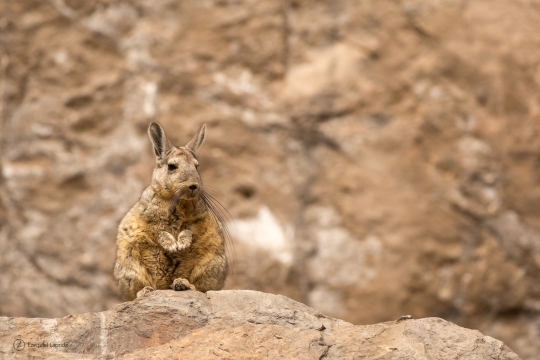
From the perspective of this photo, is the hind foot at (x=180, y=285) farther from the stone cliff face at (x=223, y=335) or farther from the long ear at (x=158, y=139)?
the long ear at (x=158, y=139)

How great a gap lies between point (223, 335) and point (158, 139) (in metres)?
2.50

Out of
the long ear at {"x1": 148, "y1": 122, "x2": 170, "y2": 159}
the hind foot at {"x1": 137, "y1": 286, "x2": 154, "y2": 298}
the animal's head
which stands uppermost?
the long ear at {"x1": 148, "y1": 122, "x2": 170, "y2": 159}

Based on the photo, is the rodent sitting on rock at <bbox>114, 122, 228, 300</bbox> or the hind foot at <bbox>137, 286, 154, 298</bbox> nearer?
the hind foot at <bbox>137, 286, 154, 298</bbox>

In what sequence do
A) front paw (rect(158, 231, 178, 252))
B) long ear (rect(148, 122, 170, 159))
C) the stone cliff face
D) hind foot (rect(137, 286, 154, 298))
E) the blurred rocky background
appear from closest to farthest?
the stone cliff face < hind foot (rect(137, 286, 154, 298)) < front paw (rect(158, 231, 178, 252)) < long ear (rect(148, 122, 170, 159)) < the blurred rocky background

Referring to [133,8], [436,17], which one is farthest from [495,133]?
[133,8]

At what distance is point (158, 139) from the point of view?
9508 millimetres

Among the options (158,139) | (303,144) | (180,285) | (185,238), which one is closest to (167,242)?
(185,238)

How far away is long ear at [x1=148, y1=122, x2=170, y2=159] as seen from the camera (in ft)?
31.0

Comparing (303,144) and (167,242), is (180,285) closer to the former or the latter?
(167,242)

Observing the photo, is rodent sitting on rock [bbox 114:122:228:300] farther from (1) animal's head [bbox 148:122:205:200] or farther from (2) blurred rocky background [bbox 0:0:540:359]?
(2) blurred rocky background [bbox 0:0:540:359]

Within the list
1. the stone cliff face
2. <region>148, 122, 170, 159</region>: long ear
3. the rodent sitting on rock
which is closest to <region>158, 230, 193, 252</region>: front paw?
the rodent sitting on rock

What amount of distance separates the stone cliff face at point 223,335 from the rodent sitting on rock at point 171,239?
71 cm

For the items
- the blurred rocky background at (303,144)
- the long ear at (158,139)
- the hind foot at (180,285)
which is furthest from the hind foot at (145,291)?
the blurred rocky background at (303,144)

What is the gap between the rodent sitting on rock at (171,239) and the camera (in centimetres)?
895
